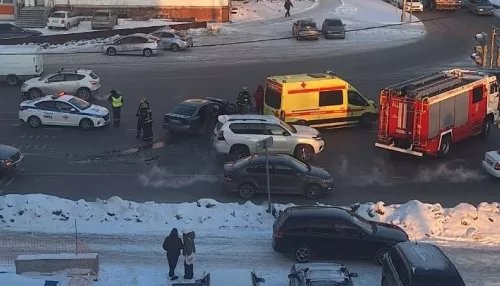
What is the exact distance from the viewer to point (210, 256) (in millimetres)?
17906

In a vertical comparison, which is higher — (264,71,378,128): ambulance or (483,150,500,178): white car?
(264,71,378,128): ambulance

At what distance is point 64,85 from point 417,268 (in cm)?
2229

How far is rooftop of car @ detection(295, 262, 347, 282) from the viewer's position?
48.3ft

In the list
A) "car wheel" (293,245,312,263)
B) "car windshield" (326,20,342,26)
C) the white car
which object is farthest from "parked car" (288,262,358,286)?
"car windshield" (326,20,342,26)

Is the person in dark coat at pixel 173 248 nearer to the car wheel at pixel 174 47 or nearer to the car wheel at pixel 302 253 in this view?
the car wheel at pixel 302 253

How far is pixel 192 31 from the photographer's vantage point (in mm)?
48969

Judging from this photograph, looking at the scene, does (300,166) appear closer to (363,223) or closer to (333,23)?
(363,223)

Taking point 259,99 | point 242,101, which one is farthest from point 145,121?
point 259,99

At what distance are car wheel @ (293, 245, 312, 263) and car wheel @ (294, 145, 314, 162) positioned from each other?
8.16 m

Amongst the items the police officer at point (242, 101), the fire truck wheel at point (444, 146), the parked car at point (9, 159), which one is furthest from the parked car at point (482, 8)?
the parked car at point (9, 159)

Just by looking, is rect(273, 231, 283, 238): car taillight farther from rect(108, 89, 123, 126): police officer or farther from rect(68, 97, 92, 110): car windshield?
rect(68, 97, 92, 110): car windshield

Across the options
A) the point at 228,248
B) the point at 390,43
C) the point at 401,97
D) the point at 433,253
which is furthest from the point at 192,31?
the point at 433,253

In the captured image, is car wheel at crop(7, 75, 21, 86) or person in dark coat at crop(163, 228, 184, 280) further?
car wheel at crop(7, 75, 21, 86)

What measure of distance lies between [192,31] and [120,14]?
17.8ft
